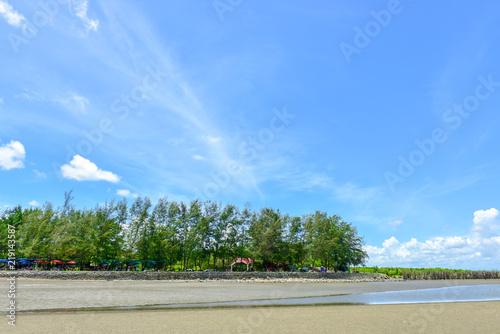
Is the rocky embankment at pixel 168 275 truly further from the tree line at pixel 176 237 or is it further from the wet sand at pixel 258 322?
the wet sand at pixel 258 322

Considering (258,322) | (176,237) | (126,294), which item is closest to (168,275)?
(176,237)

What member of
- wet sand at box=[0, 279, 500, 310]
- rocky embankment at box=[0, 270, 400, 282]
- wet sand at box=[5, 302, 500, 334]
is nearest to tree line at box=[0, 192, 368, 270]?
rocky embankment at box=[0, 270, 400, 282]

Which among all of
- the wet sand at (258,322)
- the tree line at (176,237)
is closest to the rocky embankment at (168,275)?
the tree line at (176,237)

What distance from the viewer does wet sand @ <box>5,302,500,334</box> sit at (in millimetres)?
13281

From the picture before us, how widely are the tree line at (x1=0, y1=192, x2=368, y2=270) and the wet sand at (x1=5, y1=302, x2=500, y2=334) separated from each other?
184 ft

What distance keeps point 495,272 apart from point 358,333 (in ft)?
462

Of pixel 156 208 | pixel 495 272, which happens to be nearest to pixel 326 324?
pixel 156 208

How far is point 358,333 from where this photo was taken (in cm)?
1300

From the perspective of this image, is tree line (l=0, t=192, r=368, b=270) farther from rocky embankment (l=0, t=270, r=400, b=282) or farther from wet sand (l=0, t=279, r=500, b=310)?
wet sand (l=0, t=279, r=500, b=310)

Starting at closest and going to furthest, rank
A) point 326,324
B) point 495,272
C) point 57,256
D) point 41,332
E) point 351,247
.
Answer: point 41,332 < point 326,324 < point 57,256 < point 351,247 < point 495,272

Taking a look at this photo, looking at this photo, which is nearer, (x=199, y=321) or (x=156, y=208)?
(x=199, y=321)

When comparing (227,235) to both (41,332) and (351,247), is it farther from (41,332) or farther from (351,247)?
(41,332)

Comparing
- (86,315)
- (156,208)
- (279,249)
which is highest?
(156,208)

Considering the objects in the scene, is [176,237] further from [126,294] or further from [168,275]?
[126,294]
